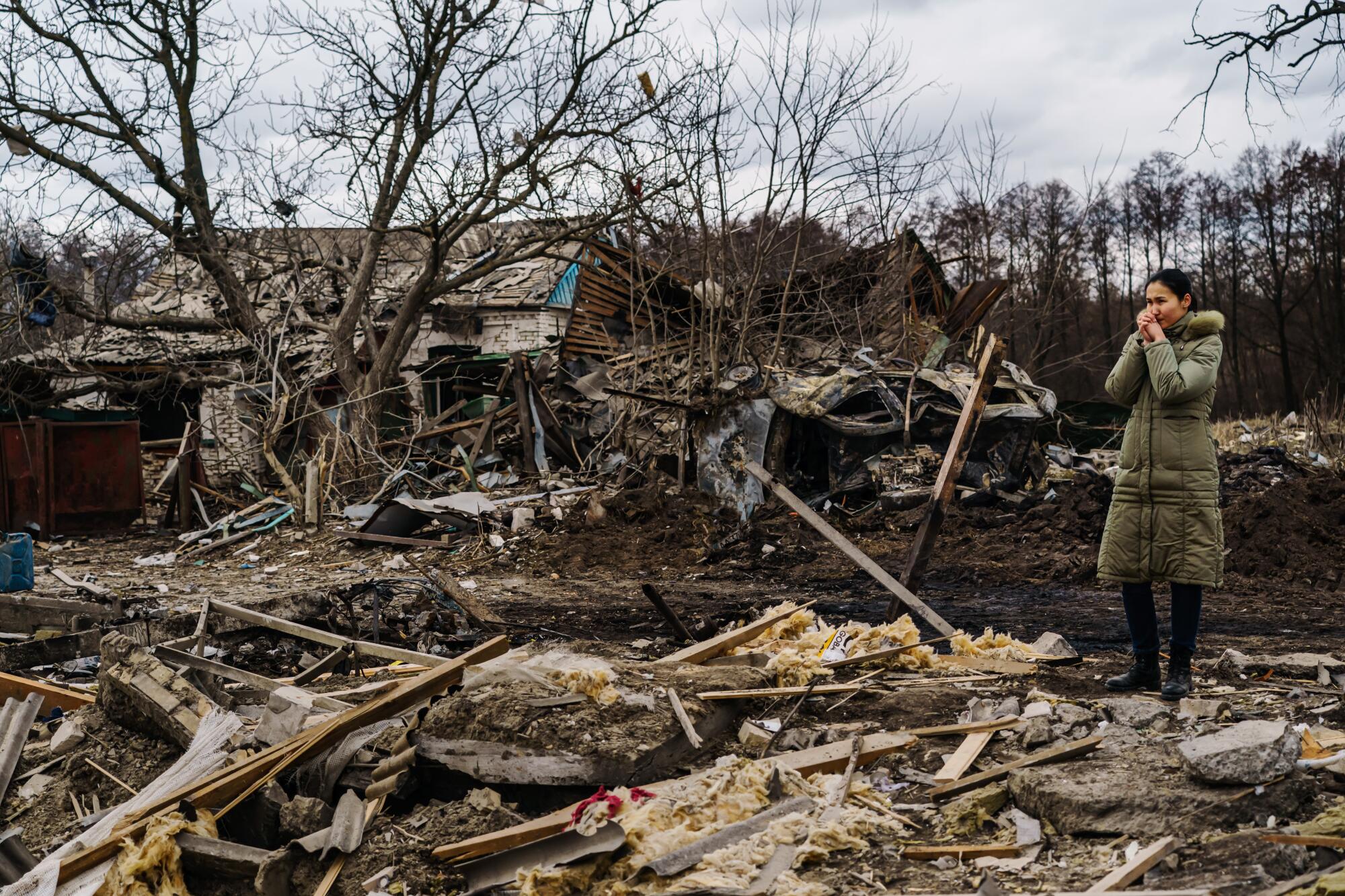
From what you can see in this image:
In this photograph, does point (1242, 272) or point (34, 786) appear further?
point (1242, 272)

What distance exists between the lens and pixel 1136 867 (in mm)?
2660

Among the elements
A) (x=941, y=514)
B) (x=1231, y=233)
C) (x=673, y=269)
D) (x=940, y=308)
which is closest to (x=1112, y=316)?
(x=1231, y=233)

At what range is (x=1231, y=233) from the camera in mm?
37469

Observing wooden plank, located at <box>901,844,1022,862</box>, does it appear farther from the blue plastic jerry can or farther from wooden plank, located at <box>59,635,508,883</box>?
the blue plastic jerry can

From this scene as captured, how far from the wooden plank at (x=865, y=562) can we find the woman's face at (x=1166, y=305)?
2.03 meters

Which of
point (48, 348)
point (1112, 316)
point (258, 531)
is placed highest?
point (1112, 316)

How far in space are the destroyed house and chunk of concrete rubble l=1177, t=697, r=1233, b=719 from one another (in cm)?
941

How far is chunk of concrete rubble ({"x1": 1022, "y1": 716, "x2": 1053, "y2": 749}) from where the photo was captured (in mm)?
3697

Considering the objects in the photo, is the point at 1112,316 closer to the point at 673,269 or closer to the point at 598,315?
the point at 598,315

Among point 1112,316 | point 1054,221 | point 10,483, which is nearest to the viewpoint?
point 10,483

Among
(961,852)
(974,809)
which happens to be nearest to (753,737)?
(974,809)

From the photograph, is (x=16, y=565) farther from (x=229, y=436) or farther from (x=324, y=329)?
(x=229, y=436)

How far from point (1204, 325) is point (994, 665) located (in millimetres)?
1787

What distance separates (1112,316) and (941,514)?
3867 centimetres
